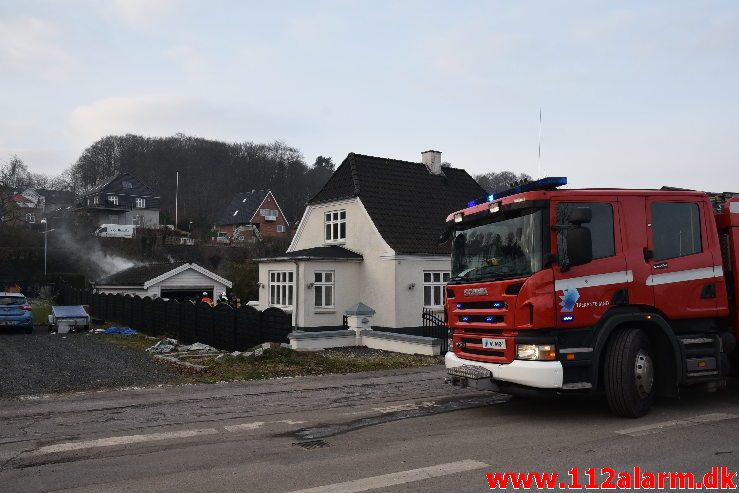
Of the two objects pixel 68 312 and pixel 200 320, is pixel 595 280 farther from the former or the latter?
pixel 68 312

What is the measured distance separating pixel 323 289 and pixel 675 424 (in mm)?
19428

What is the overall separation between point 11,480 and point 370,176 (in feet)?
78.1

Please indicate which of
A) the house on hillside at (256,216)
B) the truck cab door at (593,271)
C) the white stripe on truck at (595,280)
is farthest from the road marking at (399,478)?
the house on hillside at (256,216)

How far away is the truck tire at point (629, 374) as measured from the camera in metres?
7.93

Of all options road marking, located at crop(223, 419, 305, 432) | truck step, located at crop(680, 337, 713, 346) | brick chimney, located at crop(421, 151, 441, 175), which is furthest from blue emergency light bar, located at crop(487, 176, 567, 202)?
brick chimney, located at crop(421, 151, 441, 175)

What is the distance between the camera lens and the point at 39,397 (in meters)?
11.1

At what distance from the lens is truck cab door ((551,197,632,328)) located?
7.80 metres

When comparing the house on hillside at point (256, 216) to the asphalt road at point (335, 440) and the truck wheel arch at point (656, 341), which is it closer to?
the asphalt road at point (335, 440)

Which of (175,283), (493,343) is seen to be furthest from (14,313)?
(493,343)

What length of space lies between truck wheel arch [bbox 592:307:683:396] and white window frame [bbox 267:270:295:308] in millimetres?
18991

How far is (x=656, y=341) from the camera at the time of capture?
842 centimetres

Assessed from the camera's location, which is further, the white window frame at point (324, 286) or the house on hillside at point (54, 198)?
the house on hillside at point (54, 198)

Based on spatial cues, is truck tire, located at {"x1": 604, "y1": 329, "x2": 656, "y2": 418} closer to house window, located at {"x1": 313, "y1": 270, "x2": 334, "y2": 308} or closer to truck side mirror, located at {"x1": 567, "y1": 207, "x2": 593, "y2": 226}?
truck side mirror, located at {"x1": 567, "y1": 207, "x2": 593, "y2": 226}

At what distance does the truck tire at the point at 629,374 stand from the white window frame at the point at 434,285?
58.8ft
